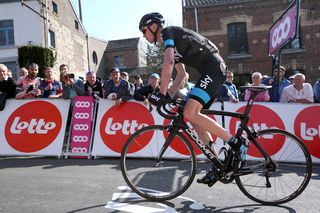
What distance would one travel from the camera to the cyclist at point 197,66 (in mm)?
3934

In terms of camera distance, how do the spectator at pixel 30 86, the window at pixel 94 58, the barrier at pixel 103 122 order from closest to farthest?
the barrier at pixel 103 122
the spectator at pixel 30 86
the window at pixel 94 58

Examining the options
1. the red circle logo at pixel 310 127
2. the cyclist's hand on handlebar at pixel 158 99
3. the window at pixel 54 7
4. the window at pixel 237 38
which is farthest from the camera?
the window at pixel 54 7

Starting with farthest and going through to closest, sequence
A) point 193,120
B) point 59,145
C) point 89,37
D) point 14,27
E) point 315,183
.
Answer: point 89,37 → point 14,27 → point 59,145 → point 315,183 → point 193,120

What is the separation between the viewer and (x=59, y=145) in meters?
7.57

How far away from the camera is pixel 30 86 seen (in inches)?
321

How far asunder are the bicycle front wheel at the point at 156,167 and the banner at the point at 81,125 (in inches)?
Result: 119

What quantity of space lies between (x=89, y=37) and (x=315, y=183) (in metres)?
42.2

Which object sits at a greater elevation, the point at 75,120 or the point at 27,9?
the point at 27,9

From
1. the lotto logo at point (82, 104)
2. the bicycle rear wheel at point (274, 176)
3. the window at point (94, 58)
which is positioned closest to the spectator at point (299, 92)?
the bicycle rear wheel at point (274, 176)

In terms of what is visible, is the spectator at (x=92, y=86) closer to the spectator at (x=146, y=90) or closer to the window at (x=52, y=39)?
the spectator at (x=146, y=90)

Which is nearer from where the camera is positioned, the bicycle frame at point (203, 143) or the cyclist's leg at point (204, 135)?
the bicycle frame at point (203, 143)

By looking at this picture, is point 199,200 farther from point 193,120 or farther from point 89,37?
point 89,37

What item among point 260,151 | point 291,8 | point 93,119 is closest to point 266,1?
point 291,8

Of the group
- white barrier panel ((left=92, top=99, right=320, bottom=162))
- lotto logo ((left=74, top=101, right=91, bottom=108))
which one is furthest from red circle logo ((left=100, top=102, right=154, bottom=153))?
lotto logo ((left=74, top=101, right=91, bottom=108))
